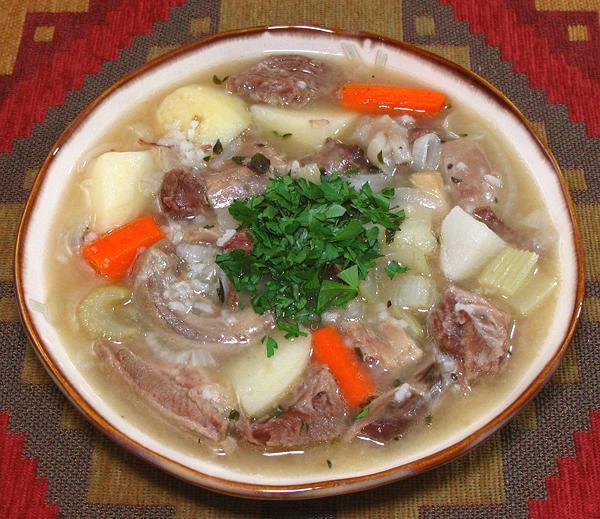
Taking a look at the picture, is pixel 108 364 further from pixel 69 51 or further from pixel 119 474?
pixel 69 51

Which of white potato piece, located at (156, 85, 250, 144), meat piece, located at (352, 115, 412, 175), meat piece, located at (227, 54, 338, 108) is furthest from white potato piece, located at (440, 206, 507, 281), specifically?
white potato piece, located at (156, 85, 250, 144)

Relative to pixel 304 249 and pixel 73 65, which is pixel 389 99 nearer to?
pixel 304 249

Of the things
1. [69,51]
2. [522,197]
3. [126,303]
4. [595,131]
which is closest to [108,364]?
[126,303]

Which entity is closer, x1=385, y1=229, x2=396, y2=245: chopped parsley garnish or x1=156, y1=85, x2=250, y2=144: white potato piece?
x1=385, y1=229, x2=396, y2=245: chopped parsley garnish

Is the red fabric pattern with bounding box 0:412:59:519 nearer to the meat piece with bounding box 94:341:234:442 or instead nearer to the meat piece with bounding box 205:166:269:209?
the meat piece with bounding box 94:341:234:442

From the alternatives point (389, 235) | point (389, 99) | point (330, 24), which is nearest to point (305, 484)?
point (389, 235)

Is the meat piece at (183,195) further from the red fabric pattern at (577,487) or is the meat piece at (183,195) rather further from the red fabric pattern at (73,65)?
the red fabric pattern at (577,487)

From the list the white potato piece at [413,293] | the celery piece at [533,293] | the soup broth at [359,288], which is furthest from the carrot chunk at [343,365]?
the celery piece at [533,293]
